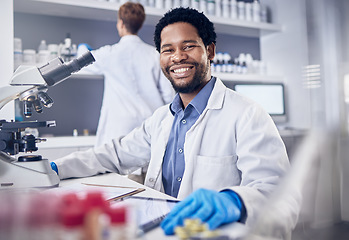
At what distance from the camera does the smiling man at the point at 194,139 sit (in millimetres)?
979

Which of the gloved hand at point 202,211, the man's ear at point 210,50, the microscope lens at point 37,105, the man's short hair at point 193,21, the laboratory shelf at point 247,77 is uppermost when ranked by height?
the laboratory shelf at point 247,77

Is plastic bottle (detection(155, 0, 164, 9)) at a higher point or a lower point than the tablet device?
higher

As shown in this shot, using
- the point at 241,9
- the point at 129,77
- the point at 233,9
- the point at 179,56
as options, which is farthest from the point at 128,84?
the point at 241,9

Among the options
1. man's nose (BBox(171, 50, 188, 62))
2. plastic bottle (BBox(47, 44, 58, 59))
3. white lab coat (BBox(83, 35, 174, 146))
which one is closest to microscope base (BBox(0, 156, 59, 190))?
man's nose (BBox(171, 50, 188, 62))

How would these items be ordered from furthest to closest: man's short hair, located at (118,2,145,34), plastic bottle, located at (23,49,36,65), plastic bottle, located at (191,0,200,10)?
plastic bottle, located at (191,0,200,10) < plastic bottle, located at (23,49,36,65) < man's short hair, located at (118,2,145,34)

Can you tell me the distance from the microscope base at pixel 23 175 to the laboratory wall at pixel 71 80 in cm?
160

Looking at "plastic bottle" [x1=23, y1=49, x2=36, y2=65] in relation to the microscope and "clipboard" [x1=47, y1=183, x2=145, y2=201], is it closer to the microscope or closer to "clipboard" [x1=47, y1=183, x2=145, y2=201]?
the microscope

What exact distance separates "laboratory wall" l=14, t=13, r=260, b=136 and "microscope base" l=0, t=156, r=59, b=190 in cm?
160

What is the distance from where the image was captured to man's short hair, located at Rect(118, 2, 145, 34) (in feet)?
7.18

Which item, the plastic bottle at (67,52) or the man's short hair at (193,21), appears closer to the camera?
the man's short hair at (193,21)

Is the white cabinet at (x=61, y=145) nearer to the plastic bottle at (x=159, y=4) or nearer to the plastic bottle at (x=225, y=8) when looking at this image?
the plastic bottle at (x=159, y=4)

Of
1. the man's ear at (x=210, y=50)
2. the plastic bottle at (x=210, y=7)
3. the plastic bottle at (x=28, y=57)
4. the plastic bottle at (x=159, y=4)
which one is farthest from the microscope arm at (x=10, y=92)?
the plastic bottle at (x=210, y=7)

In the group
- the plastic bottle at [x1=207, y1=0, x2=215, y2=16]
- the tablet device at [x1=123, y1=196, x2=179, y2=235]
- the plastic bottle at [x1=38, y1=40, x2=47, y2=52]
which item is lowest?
the tablet device at [x1=123, y1=196, x2=179, y2=235]

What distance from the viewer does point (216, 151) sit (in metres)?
1.12
